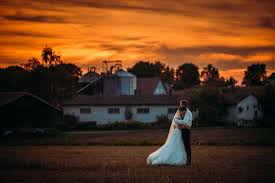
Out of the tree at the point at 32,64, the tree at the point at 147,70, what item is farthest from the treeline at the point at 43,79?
the tree at the point at 147,70

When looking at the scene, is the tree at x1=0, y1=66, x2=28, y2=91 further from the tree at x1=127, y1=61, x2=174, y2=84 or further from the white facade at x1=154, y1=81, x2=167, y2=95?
the tree at x1=127, y1=61, x2=174, y2=84

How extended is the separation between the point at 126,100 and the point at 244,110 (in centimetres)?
1667

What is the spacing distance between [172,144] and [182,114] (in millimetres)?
1170

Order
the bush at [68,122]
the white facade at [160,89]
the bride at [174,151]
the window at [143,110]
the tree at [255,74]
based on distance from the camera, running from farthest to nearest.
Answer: the tree at [255,74] → the white facade at [160,89] → the window at [143,110] → the bush at [68,122] → the bride at [174,151]

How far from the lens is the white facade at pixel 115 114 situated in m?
78.7

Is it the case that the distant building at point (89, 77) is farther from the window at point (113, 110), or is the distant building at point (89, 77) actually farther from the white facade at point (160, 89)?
the window at point (113, 110)

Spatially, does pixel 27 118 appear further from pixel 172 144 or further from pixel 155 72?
pixel 155 72

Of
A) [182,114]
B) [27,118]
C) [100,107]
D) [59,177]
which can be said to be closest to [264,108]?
[100,107]

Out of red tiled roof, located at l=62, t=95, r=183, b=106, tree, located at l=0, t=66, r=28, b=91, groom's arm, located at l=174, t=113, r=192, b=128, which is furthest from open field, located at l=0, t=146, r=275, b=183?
red tiled roof, located at l=62, t=95, r=183, b=106

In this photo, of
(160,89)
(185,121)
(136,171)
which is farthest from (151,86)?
(136,171)

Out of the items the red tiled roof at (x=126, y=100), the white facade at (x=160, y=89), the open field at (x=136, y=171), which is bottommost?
Answer: the open field at (x=136, y=171)

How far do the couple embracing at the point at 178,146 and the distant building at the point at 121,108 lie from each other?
57219 millimetres

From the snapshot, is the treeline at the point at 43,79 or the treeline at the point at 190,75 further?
the treeline at the point at 190,75

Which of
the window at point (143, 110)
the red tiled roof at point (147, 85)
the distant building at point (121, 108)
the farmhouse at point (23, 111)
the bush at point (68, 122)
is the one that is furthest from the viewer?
the red tiled roof at point (147, 85)
